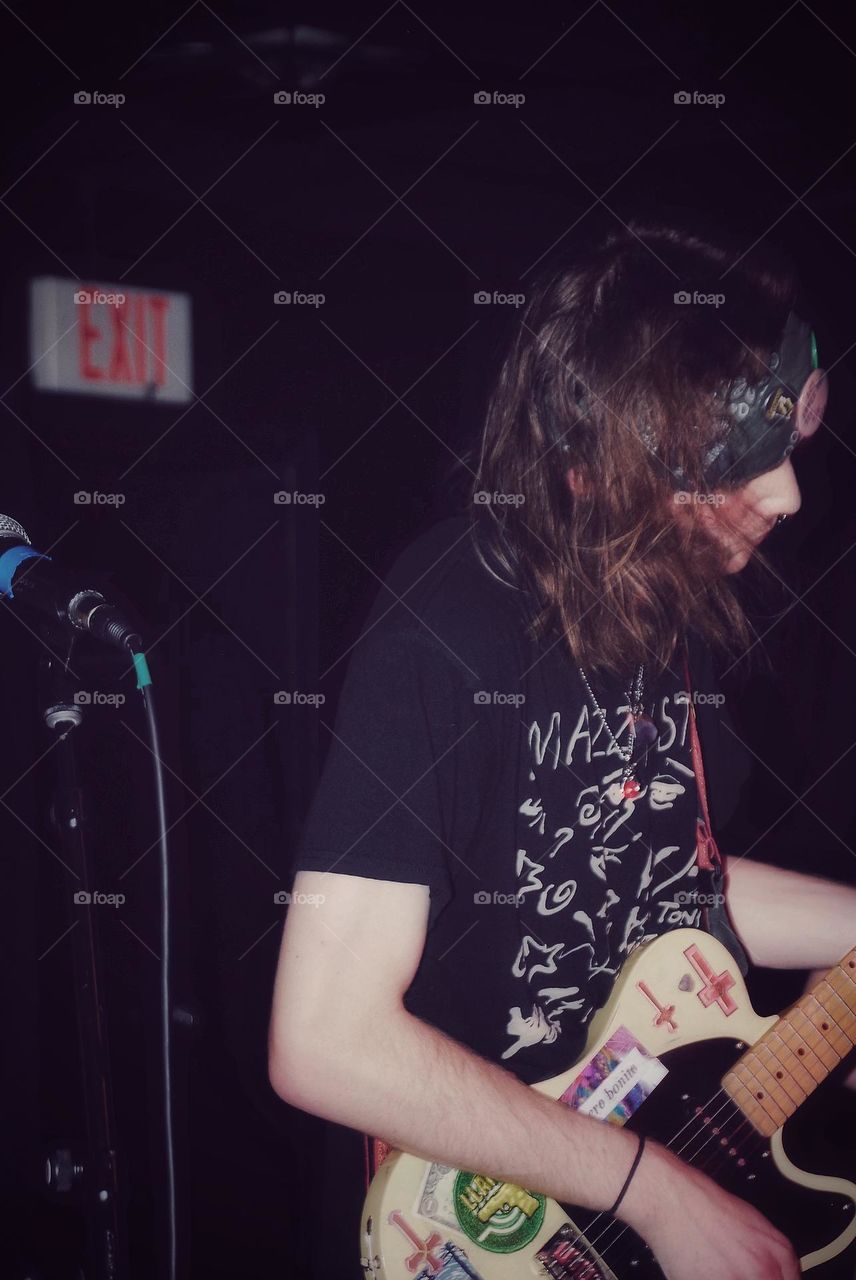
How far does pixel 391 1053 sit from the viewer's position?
0.94 metres

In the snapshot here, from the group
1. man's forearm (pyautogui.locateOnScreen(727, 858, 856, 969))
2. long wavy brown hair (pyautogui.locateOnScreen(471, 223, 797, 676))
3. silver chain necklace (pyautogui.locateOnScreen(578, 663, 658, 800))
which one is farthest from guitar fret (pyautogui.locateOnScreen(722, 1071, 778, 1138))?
long wavy brown hair (pyautogui.locateOnScreen(471, 223, 797, 676))

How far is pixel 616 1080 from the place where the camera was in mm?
1088

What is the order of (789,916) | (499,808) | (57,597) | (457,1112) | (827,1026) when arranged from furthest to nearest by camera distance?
(789,916), (827,1026), (499,808), (457,1112), (57,597)

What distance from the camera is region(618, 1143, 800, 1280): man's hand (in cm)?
105

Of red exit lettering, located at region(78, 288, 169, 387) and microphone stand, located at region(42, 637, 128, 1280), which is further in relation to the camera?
red exit lettering, located at region(78, 288, 169, 387)

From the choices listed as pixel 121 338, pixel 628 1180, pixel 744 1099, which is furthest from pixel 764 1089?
pixel 121 338

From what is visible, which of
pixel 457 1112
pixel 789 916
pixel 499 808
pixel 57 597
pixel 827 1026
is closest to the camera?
pixel 57 597

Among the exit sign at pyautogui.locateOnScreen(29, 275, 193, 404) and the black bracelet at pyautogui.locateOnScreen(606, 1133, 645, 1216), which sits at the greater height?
the exit sign at pyautogui.locateOnScreen(29, 275, 193, 404)

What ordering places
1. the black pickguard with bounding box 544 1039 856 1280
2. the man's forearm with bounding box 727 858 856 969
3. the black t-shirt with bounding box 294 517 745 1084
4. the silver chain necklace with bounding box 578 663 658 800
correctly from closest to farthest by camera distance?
the black t-shirt with bounding box 294 517 745 1084 < the black pickguard with bounding box 544 1039 856 1280 < the silver chain necklace with bounding box 578 663 658 800 < the man's forearm with bounding box 727 858 856 969

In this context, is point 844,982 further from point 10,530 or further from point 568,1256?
point 10,530

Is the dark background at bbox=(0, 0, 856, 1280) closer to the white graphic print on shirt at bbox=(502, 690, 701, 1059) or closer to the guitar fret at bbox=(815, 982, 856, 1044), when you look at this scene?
the guitar fret at bbox=(815, 982, 856, 1044)

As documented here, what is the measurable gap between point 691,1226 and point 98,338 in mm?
1380

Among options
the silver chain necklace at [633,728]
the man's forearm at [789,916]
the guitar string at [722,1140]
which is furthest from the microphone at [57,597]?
the man's forearm at [789,916]

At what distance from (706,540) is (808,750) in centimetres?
44
